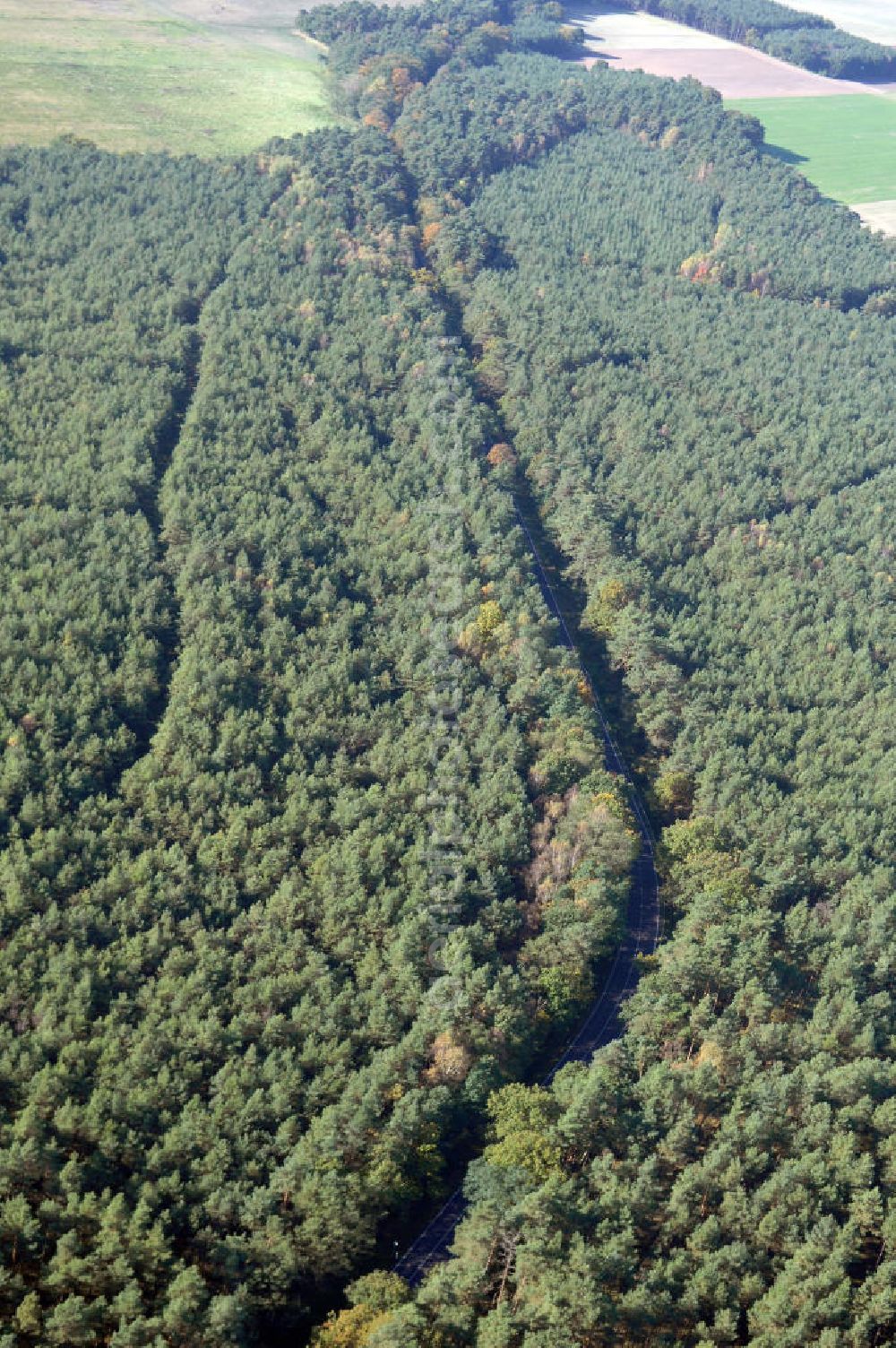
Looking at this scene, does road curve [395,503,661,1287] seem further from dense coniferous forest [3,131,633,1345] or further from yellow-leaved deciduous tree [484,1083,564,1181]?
yellow-leaved deciduous tree [484,1083,564,1181]

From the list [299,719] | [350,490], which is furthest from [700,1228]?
[350,490]

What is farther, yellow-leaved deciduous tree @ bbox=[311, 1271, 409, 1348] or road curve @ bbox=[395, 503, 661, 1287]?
road curve @ bbox=[395, 503, 661, 1287]

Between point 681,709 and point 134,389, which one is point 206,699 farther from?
point 134,389

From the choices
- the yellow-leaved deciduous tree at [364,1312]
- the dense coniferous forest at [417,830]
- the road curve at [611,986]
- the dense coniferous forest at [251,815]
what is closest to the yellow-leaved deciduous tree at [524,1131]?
the dense coniferous forest at [417,830]

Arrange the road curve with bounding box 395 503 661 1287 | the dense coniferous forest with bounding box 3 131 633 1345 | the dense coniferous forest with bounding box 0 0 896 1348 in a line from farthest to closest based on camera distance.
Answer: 1. the road curve with bounding box 395 503 661 1287
2. the dense coniferous forest with bounding box 3 131 633 1345
3. the dense coniferous forest with bounding box 0 0 896 1348

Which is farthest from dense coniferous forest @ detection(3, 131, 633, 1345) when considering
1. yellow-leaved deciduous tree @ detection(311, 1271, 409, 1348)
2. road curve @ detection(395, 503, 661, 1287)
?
road curve @ detection(395, 503, 661, 1287)

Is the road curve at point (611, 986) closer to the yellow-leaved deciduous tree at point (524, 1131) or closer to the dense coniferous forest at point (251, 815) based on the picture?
the dense coniferous forest at point (251, 815)
